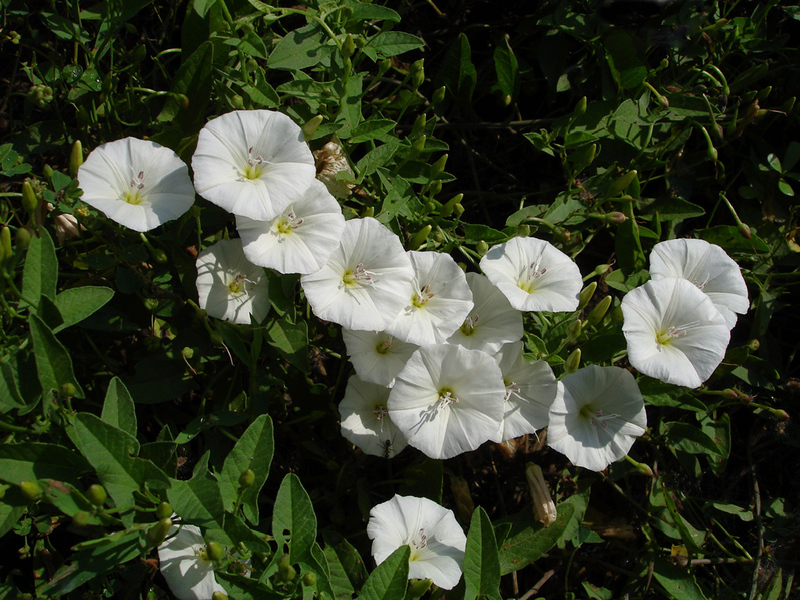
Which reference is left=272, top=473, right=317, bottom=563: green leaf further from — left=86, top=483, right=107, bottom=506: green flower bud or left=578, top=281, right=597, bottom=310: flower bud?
left=578, top=281, right=597, bottom=310: flower bud

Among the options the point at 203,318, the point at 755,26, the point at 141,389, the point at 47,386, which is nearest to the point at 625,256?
the point at 755,26

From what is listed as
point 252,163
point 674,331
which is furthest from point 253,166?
point 674,331

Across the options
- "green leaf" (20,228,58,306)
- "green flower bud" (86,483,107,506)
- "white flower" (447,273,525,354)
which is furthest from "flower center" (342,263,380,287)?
"green flower bud" (86,483,107,506)

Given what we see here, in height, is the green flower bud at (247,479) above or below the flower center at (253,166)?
below

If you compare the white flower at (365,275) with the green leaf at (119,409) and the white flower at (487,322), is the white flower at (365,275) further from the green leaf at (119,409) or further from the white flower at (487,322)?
the green leaf at (119,409)

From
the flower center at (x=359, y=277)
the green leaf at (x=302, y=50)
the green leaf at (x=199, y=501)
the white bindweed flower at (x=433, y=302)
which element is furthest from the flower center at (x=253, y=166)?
the green leaf at (x=199, y=501)
